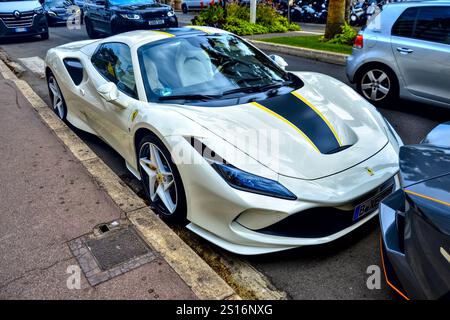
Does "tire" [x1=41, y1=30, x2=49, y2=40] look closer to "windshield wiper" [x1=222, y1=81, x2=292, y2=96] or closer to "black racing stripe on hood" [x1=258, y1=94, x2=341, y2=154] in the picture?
"windshield wiper" [x1=222, y1=81, x2=292, y2=96]

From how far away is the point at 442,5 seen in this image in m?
5.02

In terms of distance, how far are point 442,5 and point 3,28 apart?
12362 millimetres

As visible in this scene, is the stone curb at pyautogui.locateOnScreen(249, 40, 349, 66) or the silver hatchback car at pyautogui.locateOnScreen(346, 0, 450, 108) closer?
the silver hatchback car at pyautogui.locateOnScreen(346, 0, 450, 108)

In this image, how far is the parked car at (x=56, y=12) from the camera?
57.3ft

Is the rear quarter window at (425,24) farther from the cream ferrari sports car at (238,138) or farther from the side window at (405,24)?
the cream ferrari sports car at (238,138)

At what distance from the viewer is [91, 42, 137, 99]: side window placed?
3.53 m

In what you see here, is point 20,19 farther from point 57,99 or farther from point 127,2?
point 57,99

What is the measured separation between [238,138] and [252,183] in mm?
402

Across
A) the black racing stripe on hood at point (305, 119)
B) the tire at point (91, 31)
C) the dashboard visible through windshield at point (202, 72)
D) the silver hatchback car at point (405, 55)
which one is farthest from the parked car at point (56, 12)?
A: the black racing stripe on hood at point (305, 119)

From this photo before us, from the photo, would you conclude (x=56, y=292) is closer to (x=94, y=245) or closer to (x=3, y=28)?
(x=94, y=245)

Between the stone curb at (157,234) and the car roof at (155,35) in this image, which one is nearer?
the stone curb at (157,234)

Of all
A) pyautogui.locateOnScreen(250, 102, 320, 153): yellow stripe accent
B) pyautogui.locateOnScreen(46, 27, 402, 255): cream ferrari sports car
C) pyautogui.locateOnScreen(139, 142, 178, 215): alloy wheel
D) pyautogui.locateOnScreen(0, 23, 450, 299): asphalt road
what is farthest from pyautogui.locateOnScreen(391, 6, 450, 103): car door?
pyautogui.locateOnScreen(139, 142, 178, 215): alloy wheel

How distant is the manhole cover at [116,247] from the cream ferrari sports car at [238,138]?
34cm

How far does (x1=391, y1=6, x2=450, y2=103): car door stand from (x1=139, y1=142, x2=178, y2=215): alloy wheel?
3855 mm
